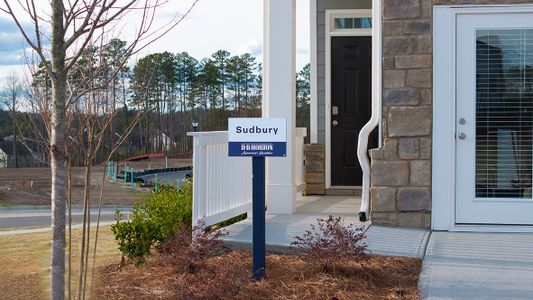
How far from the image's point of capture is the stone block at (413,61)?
6.87 m

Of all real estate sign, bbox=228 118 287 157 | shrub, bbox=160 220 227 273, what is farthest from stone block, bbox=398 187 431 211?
real estate sign, bbox=228 118 287 157

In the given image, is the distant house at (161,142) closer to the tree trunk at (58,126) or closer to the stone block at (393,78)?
the stone block at (393,78)

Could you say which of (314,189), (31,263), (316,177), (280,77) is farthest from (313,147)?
(31,263)

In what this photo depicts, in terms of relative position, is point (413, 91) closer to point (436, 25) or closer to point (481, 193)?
point (436, 25)

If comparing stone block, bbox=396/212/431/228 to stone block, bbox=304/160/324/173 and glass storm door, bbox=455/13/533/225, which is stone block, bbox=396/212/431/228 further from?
stone block, bbox=304/160/324/173

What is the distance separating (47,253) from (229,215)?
Result: 7.80 feet

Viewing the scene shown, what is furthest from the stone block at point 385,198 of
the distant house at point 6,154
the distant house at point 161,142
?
the distant house at point 6,154

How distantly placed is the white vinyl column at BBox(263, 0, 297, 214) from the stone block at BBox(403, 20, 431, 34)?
1.49m

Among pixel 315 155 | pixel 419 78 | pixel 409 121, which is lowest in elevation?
pixel 315 155

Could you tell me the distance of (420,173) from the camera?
6879 mm

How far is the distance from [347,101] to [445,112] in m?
3.57

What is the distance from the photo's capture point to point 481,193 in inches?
270

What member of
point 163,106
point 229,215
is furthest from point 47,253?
point 163,106

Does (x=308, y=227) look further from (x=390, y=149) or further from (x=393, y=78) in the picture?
(x=393, y=78)
